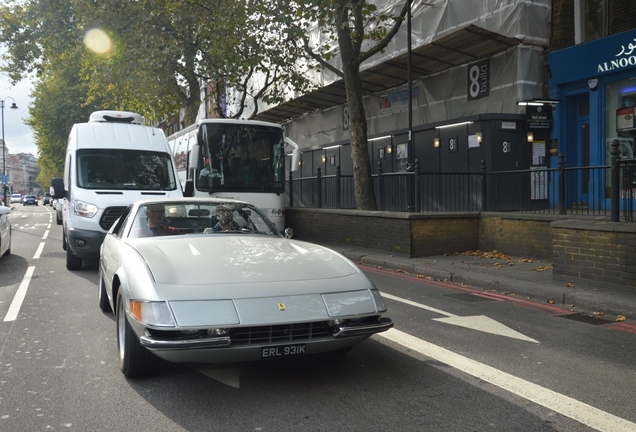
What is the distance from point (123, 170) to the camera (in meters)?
11.1

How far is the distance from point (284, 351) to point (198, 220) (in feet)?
7.15

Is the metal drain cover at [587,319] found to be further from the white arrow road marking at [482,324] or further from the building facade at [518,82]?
the building facade at [518,82]

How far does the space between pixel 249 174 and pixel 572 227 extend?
8484mm

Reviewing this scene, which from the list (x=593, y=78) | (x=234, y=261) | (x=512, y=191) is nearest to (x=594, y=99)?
(x=593, y=78)

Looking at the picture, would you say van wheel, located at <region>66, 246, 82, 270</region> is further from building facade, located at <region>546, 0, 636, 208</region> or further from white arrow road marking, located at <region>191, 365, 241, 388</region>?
building facade, located at <region>546, 0, 636, 208</region>

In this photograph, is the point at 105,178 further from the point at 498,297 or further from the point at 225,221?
the point at 498,297

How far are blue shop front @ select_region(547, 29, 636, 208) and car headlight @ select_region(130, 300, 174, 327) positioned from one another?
38.2 feet

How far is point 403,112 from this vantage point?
795 inches

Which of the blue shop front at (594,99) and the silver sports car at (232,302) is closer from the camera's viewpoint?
the silver sports car at (232,302)

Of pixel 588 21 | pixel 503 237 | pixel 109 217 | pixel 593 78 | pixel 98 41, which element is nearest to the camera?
pixel 109 217

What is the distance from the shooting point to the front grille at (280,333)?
147 inches

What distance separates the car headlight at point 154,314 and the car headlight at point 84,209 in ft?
22.1

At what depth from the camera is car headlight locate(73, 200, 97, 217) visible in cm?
998

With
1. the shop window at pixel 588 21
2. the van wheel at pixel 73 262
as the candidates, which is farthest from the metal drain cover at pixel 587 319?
the shop window at pixel 588 21
